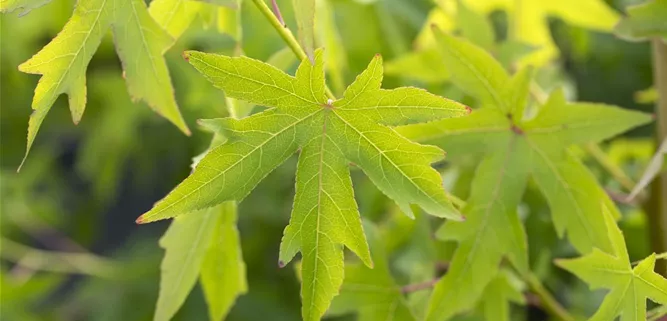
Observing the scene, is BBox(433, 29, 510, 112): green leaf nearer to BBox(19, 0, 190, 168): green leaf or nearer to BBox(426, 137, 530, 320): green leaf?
BBox(426, 137, 530, 320): green leaf

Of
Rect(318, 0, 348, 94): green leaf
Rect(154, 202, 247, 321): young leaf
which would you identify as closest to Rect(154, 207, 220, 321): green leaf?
Rect(154, 202, 247, 321): young leaf

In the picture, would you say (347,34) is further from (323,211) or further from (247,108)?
(323,211)

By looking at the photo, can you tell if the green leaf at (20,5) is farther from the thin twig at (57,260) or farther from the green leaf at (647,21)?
the thin twig at (57,260)

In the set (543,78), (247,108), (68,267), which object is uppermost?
(247,108)

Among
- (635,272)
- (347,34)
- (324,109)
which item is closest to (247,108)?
(324,109)

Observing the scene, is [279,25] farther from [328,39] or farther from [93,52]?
[328,39]

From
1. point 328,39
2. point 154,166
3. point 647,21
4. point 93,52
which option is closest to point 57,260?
point 154,166

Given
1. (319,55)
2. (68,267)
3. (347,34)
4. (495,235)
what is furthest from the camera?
(68,267)

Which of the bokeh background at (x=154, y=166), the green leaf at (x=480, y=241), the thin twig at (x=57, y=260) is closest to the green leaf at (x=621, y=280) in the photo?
the green leaf at (x=480, y=241)
